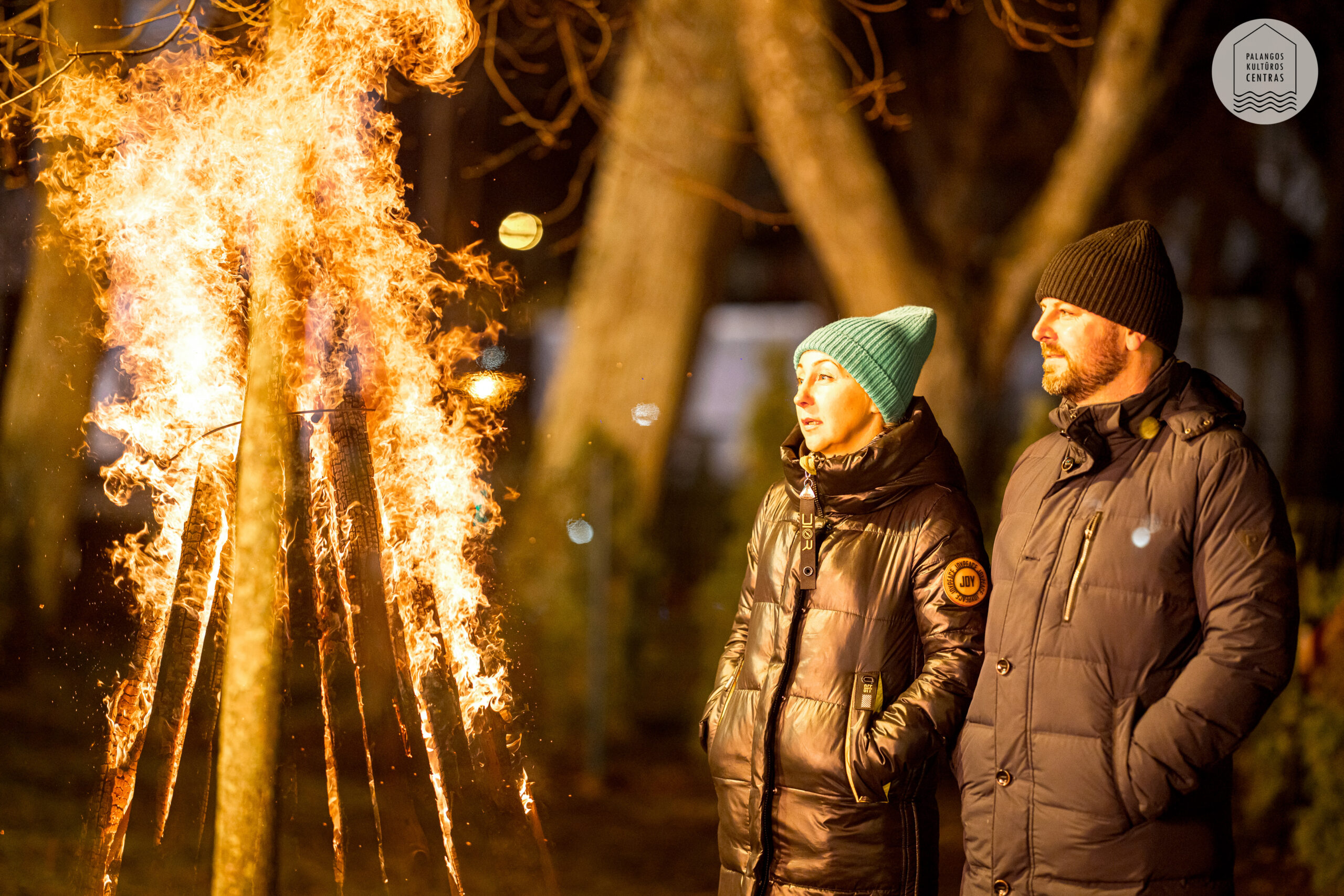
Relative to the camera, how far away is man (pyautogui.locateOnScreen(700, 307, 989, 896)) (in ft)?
9.95

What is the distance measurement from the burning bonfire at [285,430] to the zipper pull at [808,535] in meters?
1.20

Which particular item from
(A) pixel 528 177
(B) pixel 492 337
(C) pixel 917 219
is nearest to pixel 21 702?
(B) pixel 492 337

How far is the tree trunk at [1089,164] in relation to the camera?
5.73 metres

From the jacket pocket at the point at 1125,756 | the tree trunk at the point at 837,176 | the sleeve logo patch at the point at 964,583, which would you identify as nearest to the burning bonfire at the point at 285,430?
the sleeve logo patch at the point at 964,583

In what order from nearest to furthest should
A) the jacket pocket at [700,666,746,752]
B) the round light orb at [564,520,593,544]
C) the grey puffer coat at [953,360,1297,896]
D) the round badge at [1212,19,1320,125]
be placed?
the grey puffer coat at [953,360,1297,896] < the jacket pocket at [700,666,746,752] < the round badge at [1212,19,1320,125] < the round light orb at [564,520,593,544]

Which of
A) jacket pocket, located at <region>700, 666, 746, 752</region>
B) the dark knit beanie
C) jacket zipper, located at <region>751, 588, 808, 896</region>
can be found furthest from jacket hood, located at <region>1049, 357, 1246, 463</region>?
jacket pocket, located at <region>700, 666, 746, 752</region>

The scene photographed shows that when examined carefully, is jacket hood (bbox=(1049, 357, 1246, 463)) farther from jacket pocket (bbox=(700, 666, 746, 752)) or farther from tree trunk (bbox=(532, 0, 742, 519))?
tree trunk (bbox=(532, 0, 742, 519))

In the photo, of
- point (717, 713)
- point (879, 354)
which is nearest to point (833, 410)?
point (879, 354)

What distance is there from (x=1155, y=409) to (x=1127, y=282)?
12.7 inches

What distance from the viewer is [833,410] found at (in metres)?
3.27

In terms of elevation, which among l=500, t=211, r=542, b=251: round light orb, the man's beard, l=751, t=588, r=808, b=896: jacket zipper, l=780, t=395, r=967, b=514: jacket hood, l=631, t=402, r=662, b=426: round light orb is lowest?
l=751, t=588, r=808, b=896: jacket zipper

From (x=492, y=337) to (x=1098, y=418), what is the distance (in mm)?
2056

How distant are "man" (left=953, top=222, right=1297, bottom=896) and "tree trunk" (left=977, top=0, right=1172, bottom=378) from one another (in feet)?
9.73

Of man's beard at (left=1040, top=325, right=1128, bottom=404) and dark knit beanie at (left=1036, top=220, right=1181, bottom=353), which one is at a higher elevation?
dark knit beanie at (left=1036, top=220, right=1181, bottom=353)
